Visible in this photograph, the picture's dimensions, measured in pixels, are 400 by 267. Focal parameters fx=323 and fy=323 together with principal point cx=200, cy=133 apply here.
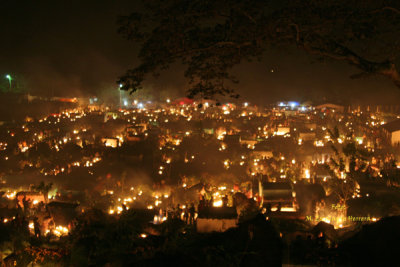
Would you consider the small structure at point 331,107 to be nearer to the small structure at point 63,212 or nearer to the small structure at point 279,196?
the small structure at point 279,196

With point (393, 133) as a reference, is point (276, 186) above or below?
below

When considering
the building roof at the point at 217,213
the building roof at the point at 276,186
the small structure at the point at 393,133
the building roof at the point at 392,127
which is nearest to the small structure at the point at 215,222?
the building roof at the point at 217,213

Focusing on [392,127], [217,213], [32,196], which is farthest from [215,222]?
[392,127]

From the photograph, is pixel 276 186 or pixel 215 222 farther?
pixel 276 186

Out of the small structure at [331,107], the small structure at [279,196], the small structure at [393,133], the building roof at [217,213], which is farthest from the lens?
the small structure at [331,107]

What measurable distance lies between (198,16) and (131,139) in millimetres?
22535

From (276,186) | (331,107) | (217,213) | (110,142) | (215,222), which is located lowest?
(215,222)

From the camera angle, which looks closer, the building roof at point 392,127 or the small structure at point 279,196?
the small structure at point 279,196

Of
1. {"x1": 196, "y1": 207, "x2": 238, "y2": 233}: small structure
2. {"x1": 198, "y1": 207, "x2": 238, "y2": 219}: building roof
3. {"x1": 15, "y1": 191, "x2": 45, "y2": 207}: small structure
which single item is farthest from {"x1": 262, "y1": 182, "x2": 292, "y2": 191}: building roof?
{"x1": 15, "y1": 191, "x2": 45, "y2": 207}: small structure

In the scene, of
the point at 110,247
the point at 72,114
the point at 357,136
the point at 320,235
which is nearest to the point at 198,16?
the point at 110,247

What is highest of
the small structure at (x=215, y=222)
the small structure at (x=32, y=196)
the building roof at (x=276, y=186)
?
the building roof at (x=276, y=186)

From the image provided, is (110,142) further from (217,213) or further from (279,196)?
(217,213)

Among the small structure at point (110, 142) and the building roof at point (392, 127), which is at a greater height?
the building roof at point (392, 127)

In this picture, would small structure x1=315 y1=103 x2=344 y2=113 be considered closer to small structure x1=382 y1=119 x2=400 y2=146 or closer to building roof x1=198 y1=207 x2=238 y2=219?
small structure x1=382 y1=119 x2=400 y2=146
